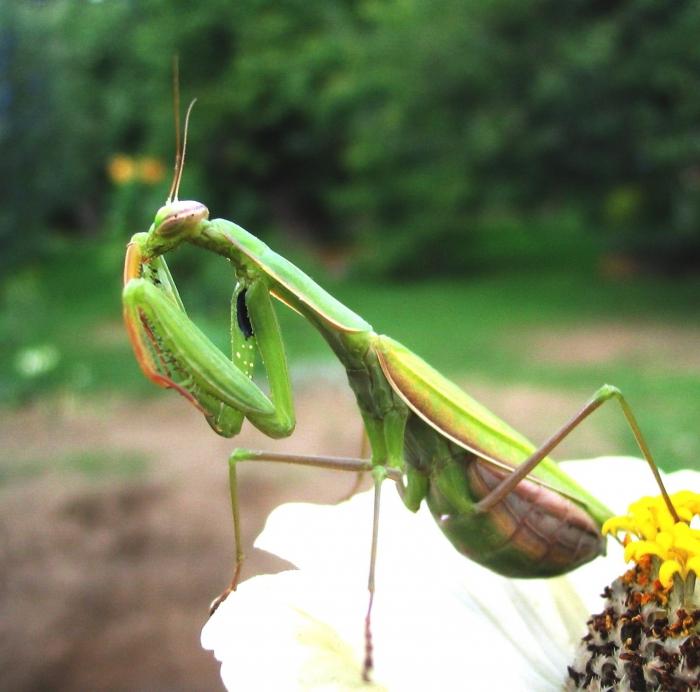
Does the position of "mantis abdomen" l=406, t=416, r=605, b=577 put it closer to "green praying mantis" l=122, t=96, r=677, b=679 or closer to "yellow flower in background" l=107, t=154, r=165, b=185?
"green praying mantis" l=122, t=96, r=677, b=679

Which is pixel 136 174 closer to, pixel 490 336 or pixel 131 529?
pixel 490 336

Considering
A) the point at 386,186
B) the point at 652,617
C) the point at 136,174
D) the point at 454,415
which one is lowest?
the point at 652,617

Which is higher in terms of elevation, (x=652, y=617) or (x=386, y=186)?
(x=386, y=186)

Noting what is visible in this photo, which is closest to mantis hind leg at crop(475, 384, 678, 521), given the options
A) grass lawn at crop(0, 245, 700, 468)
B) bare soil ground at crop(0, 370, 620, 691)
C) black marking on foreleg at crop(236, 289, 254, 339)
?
black marking on foreleg at crop(236, 289, 254, 339)

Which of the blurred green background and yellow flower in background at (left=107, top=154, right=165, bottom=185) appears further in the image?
yellow flower in background at (left=107, top=154, right=165, bottom=185)

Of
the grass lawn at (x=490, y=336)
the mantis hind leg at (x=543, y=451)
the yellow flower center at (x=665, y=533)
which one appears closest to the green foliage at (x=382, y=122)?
the grass lawn at (x=490, y=336)

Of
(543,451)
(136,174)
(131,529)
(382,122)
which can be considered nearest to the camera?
(543,451)

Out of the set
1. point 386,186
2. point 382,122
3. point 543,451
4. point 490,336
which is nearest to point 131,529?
point 543,451
